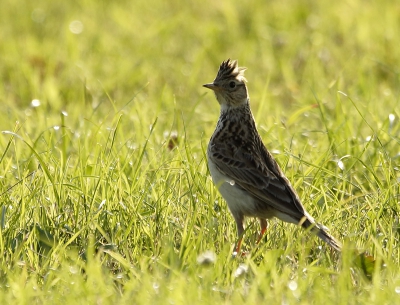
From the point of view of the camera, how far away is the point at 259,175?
5.52m

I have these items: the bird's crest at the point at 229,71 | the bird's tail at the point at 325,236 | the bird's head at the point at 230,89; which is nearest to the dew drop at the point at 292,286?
the bird's tail at the point at 325,236

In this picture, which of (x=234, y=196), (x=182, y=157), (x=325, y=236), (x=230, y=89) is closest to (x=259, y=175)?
(x=234, y=196)

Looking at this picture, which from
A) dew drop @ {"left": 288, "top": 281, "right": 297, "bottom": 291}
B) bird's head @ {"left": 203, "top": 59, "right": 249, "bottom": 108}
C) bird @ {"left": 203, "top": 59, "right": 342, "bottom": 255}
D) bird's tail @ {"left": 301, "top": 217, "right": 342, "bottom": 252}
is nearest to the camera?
dew drop @ {"left": 288, "top": 281, "right": 297, "bottom": 291}

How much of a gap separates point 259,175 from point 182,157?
703 mm

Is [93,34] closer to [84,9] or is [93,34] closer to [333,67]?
[84,9]

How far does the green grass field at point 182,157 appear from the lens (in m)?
4.36

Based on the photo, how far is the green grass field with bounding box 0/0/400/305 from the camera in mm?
4363

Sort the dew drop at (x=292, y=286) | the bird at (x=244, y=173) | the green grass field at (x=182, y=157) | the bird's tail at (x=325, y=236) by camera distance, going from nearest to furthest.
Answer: the dew drop at (x=292, y=286) < the green grass field at (x=182, y=157) < the bird's tail at (x=325, y=236) < the bird at (x=244, y=173)

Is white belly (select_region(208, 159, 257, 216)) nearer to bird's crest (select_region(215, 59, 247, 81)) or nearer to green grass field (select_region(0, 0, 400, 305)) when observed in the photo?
green grass field (select_region(0, 0, 400, 305))

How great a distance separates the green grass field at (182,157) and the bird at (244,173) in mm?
127

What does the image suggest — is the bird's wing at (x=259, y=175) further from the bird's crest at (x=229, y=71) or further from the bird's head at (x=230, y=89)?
the bird's crest at (x=229, y=71)

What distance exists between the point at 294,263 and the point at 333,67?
5497mm

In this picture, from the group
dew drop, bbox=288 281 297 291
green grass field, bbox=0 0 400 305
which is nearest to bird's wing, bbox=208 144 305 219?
green grass field, bbox=0 0 400 305

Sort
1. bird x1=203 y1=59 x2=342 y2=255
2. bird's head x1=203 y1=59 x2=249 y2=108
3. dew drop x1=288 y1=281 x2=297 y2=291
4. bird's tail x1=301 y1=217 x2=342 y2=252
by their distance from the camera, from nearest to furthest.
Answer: dew drop x1=288 y1=281 x2=297 y2=291
bird's tail x1=301 y1=217 x2=342 y2=252
bird x1=203 y1=59 x2=342 y2=255
bird's head x1=203 y1=59 x2=249 y2=108
